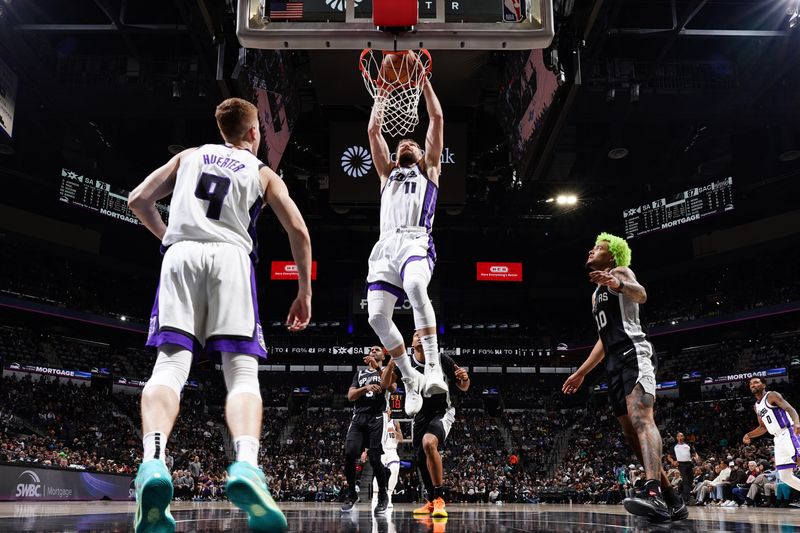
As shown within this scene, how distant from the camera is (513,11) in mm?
6184

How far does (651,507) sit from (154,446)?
12.3 ft

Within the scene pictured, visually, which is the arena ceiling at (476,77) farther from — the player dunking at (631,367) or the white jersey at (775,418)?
the player dunking at (631,367)

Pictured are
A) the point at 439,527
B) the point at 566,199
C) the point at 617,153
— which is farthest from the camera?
the point at 566,199

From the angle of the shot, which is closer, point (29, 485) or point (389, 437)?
point (389, 437)

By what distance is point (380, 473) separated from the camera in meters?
8.76

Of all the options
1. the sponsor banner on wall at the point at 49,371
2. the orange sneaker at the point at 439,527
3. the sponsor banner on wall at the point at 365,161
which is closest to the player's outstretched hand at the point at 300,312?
the orange sneaker at the point at 439,527

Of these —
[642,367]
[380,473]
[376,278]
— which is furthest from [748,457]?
[376,278]

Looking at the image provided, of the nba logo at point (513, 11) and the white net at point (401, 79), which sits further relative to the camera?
the white net at point (401, 79)

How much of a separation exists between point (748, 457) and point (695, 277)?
57.5ft

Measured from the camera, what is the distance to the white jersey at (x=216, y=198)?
10.6ft

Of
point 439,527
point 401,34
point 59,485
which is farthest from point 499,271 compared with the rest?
point 439,527

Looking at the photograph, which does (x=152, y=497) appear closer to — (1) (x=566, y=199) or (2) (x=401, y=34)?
(2) (x=401, y=34)

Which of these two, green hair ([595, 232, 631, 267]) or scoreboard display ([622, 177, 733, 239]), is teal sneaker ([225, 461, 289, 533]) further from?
scoreboard display ([622, 177, 733, 239])

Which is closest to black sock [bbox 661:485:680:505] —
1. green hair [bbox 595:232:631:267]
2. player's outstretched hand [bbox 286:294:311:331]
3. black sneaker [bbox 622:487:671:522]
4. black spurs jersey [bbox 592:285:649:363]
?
black sneaker [bbox 622:487:671:522]
